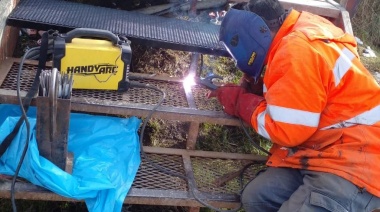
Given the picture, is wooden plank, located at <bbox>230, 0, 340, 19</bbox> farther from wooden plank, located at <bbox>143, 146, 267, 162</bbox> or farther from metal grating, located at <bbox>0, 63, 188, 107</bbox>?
wooden plank, located at <bbox>143, 146, 267, 162</bbox>

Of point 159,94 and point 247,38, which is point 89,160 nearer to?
point 159,94

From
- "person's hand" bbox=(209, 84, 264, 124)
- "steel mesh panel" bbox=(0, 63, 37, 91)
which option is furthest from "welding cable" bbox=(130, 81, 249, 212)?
"steel mesh panel" bbox=(0, 63, 37, 91)

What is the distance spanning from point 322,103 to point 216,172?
1.00m

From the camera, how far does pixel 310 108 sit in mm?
2441

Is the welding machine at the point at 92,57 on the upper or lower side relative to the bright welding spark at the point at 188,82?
upper

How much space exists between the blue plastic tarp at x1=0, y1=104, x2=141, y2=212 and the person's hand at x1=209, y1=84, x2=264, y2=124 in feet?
2.03

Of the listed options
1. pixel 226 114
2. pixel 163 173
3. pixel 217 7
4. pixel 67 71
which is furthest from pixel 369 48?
pixel 67 71

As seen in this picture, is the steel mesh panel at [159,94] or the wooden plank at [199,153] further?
the wooden plank at [199,153]

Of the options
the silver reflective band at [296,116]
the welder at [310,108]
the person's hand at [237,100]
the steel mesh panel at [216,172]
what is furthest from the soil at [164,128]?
the silver reflective band at [296,116]

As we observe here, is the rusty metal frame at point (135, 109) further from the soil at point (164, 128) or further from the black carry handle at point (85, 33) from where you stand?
the soil at point (164, 128)

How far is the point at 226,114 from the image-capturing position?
3.11m

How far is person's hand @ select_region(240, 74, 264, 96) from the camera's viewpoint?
10.2 feet

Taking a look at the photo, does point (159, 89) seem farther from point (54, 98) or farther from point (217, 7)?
point (217, 7)

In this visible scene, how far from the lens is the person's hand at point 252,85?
3.10m
